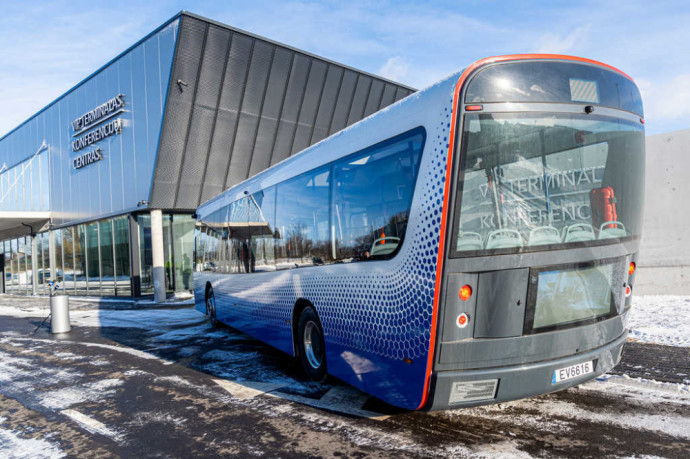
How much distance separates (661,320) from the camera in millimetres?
8844

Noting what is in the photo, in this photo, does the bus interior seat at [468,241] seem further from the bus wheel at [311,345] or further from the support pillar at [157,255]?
the support pillar at [157,255]

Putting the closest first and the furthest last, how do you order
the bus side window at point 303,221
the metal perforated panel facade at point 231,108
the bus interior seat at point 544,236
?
the bus interior seat at point 544,236 → the bus side window at point 303,221 → the metal perforated panel facade at point 231,108

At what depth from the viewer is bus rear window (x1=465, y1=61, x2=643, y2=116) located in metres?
3.92

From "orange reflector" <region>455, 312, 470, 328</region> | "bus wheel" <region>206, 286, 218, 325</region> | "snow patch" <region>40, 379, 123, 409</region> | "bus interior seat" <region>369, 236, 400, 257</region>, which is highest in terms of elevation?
"bus interior seat" <region>369, 236, 400, 257</region>

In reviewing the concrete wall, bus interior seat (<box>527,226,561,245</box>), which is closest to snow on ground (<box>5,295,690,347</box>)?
the concrete wall

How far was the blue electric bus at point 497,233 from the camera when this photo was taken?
12.9 feet

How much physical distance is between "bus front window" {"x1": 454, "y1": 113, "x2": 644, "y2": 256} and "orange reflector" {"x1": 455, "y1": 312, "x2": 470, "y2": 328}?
0.51 meters

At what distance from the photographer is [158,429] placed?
491 centimetres

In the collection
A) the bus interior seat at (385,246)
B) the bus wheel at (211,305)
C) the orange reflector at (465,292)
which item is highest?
the bus interior seat at (385,246)

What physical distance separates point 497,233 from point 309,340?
330 centimetres

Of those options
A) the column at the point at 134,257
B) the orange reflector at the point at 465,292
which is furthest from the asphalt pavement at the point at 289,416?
the column at the point at 134,257

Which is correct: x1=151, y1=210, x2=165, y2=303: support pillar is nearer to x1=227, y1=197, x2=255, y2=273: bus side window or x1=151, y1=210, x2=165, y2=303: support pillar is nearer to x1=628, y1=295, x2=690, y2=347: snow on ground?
x1=227, y1=197, x2=255, y2=273: bus side window

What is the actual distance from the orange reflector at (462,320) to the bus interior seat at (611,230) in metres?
1.48

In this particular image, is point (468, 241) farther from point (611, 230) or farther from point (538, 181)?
point (611, 230)
